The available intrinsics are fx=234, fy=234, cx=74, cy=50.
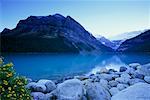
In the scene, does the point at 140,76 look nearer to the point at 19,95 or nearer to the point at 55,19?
the point at 19,95

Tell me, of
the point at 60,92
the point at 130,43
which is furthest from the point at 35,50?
the point at 60,92

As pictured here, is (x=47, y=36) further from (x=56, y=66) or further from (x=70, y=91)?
(x=70, y=91)

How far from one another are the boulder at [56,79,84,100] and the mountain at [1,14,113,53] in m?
49.2

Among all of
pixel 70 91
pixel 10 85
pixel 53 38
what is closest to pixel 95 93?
pixel 70 91

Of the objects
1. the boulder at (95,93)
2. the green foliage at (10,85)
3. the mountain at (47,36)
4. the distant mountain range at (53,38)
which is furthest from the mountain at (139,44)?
the green foliage at (10,85)

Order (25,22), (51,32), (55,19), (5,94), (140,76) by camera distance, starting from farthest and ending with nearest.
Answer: (55,19) → (25,22) → (51,32) → (140,76) → (5,94)

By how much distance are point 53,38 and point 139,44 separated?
3140 cm

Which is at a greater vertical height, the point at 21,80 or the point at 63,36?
the point at 63,36

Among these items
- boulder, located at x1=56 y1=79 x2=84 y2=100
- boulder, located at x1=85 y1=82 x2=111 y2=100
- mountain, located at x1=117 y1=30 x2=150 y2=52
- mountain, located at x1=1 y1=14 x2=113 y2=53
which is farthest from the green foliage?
mountain, located at x1=117 y1=30 x2=150 y2=52

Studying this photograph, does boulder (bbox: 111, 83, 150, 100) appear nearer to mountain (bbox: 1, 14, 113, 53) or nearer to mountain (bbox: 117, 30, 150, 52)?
mountain (bbox: 1, 14, 113, 53)

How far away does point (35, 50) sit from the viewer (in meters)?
60.4

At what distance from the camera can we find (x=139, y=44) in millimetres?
83500

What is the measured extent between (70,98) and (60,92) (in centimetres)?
36

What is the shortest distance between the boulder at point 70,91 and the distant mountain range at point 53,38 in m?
49.2
